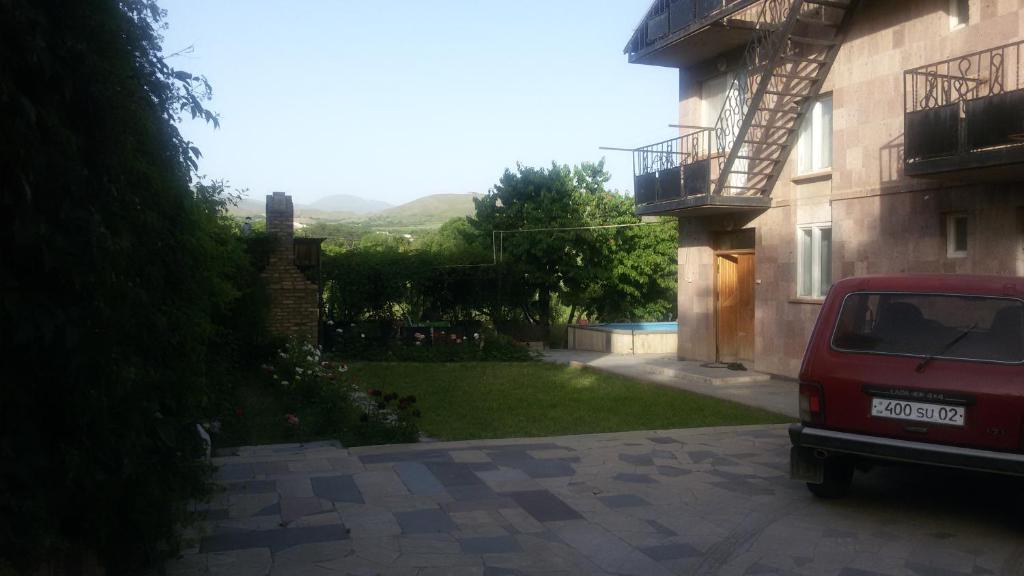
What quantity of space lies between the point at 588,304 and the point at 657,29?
14021 millimetres

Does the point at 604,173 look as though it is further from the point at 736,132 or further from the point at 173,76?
the point at 173,76

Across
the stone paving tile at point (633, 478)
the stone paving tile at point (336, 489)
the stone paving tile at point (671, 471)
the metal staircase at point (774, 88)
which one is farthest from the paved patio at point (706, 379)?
the stone paving tile at point (336, 489)

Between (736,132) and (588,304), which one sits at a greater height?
(736,132)

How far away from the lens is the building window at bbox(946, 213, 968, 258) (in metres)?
12.1

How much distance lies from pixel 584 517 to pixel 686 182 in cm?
1076

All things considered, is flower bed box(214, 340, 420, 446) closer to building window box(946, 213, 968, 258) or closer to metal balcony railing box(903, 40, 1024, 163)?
metal balcony railing box(903, 40, 1024, 163)

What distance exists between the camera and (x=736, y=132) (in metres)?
16.2

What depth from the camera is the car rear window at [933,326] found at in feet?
20.0

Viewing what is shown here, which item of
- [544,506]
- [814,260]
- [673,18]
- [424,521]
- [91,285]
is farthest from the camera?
[673,18]

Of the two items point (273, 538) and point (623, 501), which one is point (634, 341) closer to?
point (623, 501)

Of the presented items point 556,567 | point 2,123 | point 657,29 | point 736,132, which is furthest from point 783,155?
point 2,123

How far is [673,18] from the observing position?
677 inches

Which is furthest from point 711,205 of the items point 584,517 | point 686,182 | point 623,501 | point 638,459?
point 584,517

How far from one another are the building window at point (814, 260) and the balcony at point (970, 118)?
3080mm
